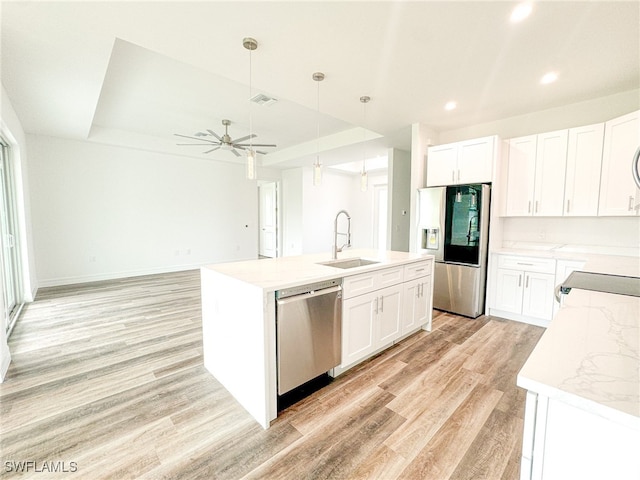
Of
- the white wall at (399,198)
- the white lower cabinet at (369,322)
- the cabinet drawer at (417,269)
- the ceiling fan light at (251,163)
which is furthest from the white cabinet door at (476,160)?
the ceiling fan light at (251,163)

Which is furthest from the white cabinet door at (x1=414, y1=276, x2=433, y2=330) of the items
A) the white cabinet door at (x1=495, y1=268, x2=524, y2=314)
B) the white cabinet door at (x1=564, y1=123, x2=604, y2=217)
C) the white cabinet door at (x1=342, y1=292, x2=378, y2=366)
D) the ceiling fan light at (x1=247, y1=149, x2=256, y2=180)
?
the ceiling fan light at (x1=247, y1=149, x2=256, y2=180)

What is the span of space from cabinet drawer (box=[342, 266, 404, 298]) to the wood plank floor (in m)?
0.70

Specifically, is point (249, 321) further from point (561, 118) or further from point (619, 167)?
point (561, 118)

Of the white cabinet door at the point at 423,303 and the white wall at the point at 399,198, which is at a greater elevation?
the white wall at the point at 399,198

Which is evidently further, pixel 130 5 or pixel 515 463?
pixel 130 5

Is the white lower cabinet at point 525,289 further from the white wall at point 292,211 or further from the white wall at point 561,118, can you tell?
the white wall at point 292,211

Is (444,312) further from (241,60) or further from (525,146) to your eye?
(241,60)

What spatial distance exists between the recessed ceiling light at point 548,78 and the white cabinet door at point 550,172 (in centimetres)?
71

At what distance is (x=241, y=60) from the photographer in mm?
2420

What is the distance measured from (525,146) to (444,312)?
2.35 m

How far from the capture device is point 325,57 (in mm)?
2395

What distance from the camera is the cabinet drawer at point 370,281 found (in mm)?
2125

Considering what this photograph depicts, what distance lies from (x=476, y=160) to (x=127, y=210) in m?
6.18

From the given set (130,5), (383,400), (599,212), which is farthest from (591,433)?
(599,212)
